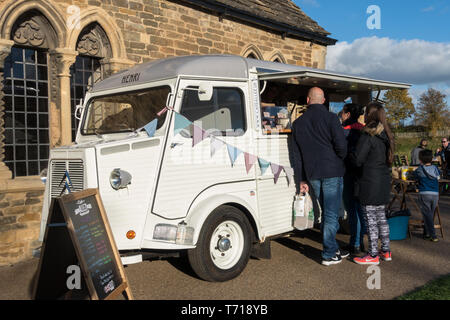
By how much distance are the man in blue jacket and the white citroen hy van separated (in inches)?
13.5

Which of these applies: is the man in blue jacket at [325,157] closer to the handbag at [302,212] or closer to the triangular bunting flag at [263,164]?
the handbag at [302,212]

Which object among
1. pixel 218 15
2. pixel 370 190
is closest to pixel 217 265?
pixel 370 190

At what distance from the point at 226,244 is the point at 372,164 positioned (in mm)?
2106


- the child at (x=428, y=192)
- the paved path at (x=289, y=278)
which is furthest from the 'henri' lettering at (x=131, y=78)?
the child at (x=428, y=192)

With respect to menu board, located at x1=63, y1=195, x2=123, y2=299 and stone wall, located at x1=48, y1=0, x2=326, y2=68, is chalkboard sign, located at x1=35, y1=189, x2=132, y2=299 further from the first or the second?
stone wall, located at x1=48, y1=0, x2=326, y2=68

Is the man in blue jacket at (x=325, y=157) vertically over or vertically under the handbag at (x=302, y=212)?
over

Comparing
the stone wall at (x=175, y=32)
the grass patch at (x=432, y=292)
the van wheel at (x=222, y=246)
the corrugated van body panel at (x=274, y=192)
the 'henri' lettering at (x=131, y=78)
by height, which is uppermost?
the stone wall at (x=175, y=32)

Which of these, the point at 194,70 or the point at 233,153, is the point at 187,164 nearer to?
the point at 233,153

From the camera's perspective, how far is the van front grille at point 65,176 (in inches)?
175

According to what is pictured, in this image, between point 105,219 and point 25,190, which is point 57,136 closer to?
point 25,190

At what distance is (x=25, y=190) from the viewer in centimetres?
786

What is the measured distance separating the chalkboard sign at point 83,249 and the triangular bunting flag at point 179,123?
107 cm

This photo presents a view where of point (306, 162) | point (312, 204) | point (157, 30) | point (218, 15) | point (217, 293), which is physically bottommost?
point (217, 293)

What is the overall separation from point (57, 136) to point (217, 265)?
530cm
